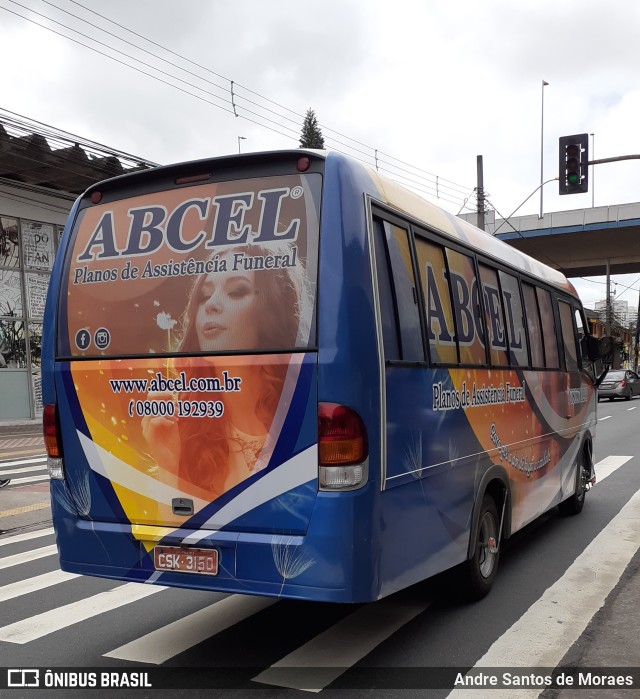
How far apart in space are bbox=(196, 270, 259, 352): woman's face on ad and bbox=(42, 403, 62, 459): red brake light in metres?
1.13

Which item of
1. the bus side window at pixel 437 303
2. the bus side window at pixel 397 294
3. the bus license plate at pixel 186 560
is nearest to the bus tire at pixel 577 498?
the bus side window at pixel 437 303

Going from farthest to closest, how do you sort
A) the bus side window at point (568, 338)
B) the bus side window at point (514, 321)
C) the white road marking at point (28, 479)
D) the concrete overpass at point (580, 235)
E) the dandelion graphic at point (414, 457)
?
the concrete overpass at point (580, 235)
the white road marking at point (28, 479)
the bus side window at point (568, 338)
the bus side window at point (514, 321)
the dandelion graphic at point (414, 457)

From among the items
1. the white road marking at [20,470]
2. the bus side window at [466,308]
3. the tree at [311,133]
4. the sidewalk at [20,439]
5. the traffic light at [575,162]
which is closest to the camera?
the bus side window at [466,308]

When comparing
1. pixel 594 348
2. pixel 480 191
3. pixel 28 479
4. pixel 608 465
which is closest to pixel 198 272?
pixel 594 348

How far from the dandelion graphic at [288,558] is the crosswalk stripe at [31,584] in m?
2.94

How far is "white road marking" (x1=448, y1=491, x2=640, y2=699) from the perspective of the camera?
4445 mm

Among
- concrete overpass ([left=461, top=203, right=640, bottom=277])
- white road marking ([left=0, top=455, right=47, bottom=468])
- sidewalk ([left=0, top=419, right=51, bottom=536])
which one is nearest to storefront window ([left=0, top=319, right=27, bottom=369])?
sidewalk ([left=0, top=419, right=51, bottom=536])

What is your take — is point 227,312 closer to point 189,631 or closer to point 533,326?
point 189,631

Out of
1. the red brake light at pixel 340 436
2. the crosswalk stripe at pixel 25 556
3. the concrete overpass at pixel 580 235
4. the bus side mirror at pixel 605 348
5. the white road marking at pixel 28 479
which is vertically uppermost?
the concrete overpass at pixel 580 235

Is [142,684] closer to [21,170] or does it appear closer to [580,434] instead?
[580,434]

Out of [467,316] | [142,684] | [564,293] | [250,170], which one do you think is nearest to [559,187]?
[564,293]

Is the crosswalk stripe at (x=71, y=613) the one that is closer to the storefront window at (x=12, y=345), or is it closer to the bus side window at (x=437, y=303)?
the bus side window at (x=437, y=303)

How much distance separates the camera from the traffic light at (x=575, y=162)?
17625mm

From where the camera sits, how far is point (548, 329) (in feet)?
25.3
